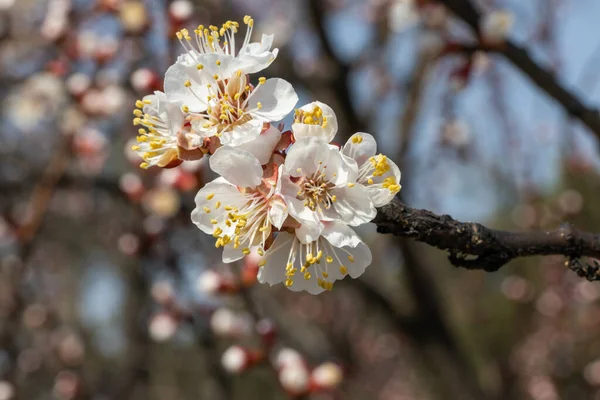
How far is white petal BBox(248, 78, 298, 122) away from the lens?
908mm

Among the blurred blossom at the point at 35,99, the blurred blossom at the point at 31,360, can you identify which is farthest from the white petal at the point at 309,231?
the blurred blossom at the point at 31,360

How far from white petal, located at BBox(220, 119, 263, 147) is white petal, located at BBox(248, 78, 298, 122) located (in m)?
0.03

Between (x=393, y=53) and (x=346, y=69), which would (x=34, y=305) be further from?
(x=393, y=53)

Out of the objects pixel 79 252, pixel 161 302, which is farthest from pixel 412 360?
pixel 79 252

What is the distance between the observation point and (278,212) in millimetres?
835

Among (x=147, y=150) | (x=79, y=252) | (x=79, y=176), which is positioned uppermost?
(x=147, y=150)

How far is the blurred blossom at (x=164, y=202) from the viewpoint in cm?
238

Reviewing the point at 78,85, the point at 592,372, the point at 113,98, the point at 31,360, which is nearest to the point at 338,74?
the point at 113,98

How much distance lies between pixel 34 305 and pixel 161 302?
5.37ft

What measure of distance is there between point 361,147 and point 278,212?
18 cm

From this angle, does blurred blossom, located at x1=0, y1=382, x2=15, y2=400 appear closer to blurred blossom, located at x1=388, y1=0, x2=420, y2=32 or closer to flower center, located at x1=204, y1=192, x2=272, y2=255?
flower center, located at x1=204, y1=192, x2=272, y2=255

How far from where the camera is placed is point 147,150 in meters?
0.98

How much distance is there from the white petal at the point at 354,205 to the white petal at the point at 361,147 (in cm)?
7

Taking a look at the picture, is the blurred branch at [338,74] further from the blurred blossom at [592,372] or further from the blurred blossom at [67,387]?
the blurred blossom at [592,372]
